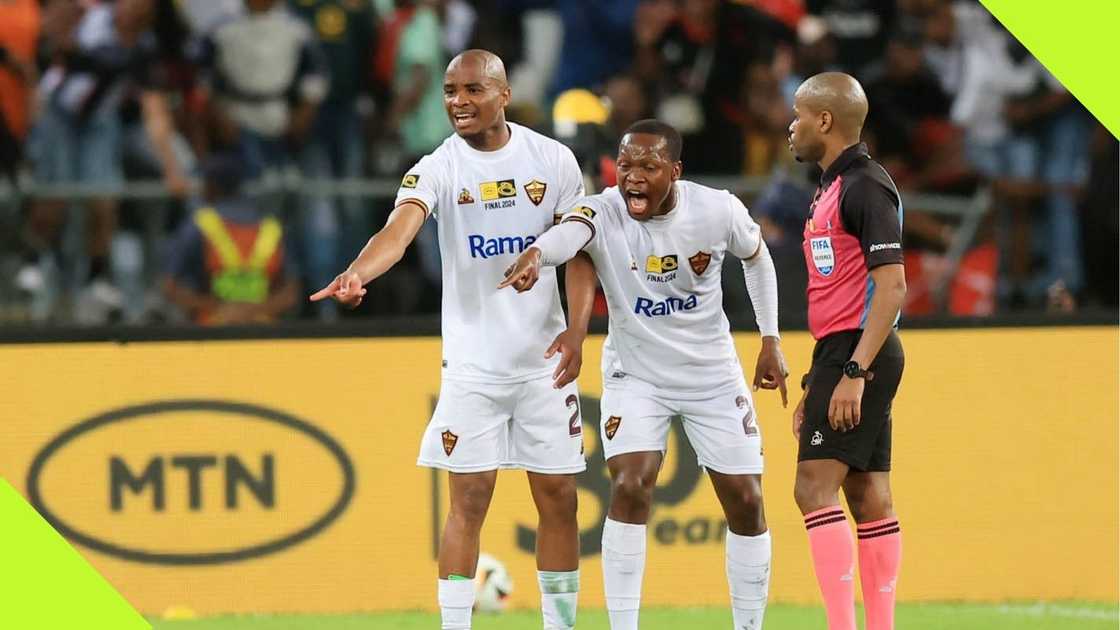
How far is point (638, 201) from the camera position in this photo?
7152mm

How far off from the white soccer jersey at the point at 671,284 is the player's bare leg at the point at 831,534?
0.68 metres

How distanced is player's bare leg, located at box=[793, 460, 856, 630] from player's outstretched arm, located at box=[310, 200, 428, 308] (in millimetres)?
1700

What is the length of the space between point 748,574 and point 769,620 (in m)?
1.25

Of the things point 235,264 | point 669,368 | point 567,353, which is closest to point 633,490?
point 669,368

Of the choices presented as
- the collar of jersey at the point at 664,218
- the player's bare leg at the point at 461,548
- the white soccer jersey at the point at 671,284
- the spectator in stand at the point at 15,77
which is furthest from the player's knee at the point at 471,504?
the spectator in stand at the point at 15,77

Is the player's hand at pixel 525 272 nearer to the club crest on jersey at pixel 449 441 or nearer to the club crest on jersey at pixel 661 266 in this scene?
the club crest on jersey at pixel 661 266

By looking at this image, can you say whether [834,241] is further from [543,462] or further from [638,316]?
[543,462]

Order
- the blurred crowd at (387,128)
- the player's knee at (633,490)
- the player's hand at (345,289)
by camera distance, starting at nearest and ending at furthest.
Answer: the player's hand at (345,289)
the player's knee at (633,490)
the blurred crowd at (387,128)

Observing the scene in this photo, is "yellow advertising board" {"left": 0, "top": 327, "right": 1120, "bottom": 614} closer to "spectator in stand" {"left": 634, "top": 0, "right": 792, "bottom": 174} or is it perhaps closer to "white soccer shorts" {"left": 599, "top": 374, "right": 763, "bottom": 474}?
"white soccer shorts" {"left": 599, "top": 374, "right": 763, "bottom": 474}

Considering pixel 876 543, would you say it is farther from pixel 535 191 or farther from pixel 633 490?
pixel 535 191

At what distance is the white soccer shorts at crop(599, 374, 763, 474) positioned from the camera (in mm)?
7289

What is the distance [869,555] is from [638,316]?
1.27 metres

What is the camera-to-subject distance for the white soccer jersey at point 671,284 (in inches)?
287

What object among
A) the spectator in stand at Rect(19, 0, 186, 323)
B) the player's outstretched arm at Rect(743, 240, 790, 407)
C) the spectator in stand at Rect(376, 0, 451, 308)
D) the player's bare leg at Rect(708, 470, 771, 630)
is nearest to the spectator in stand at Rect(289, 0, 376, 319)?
the spectator in stand at Rect(376, 0, 451, 308)
